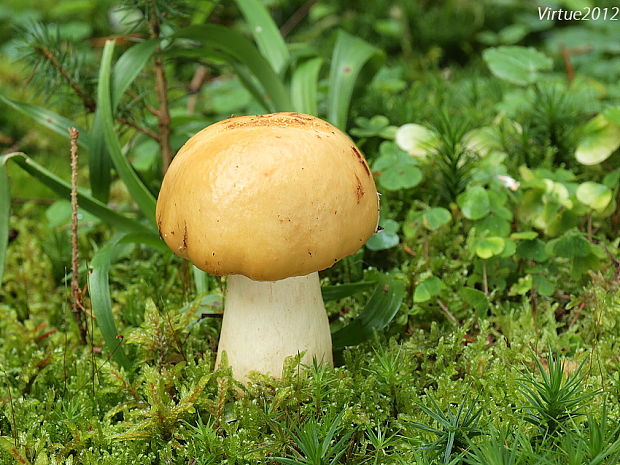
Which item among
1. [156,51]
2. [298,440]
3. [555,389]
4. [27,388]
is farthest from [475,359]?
[156,51]

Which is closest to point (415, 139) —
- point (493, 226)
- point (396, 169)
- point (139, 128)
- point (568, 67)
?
point (396, 169)

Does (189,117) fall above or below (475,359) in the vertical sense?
above

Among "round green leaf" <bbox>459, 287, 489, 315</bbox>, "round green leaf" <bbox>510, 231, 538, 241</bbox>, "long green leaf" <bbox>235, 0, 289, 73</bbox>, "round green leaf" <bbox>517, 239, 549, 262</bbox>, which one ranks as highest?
"long green leaf" <bbox>235, 0, 289, 73</bbox>

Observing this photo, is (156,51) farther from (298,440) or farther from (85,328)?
(298,440)

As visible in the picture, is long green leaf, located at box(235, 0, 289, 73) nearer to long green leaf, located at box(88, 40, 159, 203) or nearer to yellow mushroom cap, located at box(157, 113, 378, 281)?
long green leaf, located at box(88, 40, 159, 203)

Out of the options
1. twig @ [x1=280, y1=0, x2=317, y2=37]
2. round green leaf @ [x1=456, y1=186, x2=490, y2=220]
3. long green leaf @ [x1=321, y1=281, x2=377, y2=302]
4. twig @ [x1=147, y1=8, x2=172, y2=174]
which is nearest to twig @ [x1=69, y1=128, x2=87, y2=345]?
twig @ [x1=147, y1=8, x2=172, y2=174]
